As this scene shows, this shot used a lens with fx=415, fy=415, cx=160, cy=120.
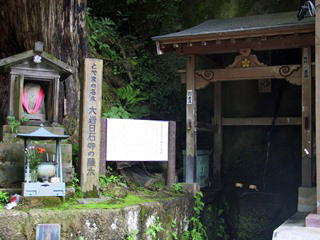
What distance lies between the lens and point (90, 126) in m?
6.65

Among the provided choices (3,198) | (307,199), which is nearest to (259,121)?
(307,199)

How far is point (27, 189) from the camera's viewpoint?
18.7 feet

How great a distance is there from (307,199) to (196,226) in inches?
87.1

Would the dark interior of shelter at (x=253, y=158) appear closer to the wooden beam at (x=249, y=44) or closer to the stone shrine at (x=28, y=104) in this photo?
the wooden beam at (x=249, y=44)

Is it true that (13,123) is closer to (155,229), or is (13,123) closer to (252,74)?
(155,229)

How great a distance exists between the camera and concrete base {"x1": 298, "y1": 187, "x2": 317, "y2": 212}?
7980 millimetres

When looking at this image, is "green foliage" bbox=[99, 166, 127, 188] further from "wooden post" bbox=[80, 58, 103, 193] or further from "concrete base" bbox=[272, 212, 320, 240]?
"concrete base" bbox=[272, 212, 320, 240]

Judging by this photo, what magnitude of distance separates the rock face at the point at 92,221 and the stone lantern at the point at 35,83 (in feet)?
6.48

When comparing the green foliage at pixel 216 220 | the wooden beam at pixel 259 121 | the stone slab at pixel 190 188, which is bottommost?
the green foliage at pixel 216 220

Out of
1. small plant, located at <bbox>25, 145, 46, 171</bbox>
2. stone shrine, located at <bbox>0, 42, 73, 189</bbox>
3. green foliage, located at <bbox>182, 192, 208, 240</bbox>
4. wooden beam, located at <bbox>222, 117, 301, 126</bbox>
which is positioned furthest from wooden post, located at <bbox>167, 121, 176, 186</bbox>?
wooden beam, located at <bbox>222, 117, 301, 126</bbox>

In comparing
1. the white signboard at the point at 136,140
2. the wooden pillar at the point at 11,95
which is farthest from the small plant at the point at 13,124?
the white signboard at the point at 136,140

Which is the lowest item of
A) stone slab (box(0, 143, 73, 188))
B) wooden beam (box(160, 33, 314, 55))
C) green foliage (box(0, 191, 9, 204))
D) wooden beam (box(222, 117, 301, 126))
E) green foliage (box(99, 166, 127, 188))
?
green foliage (box(0, 191, 9, 204))

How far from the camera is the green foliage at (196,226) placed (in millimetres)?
7757

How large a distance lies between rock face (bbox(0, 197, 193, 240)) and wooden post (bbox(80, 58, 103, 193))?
2.77 ft
